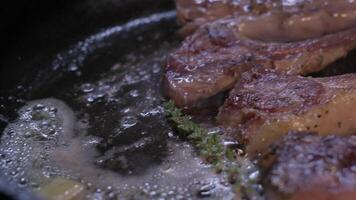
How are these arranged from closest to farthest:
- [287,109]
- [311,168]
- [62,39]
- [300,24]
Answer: [311,168], [287,109], [300,24], [62,39]

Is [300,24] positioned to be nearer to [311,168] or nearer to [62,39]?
[311,168]

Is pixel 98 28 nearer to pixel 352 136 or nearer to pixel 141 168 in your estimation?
pixel 141 168

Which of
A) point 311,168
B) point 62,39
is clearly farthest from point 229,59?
point 62,39

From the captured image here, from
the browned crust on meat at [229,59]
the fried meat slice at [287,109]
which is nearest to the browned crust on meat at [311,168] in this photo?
the fried meat slice at [287,109]

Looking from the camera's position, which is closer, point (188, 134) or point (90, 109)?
point (188, 134)

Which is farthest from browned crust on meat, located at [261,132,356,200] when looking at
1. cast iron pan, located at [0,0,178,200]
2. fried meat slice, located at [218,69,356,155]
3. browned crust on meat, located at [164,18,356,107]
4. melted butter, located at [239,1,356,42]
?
cast iron pan, located at [0,0,178,200]

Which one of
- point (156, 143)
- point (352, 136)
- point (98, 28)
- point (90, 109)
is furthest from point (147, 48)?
point (352, 136)

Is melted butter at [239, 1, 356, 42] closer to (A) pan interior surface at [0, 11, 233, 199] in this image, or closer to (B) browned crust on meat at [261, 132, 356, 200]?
(A) pan interior surface at [0, 11, 233, 199]
